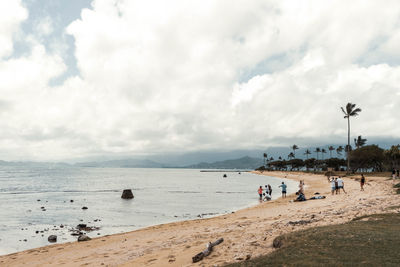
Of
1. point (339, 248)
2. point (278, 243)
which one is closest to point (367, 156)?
point (278, 243)

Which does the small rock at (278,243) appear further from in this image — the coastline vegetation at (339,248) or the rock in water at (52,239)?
the rock in water at (52,239)

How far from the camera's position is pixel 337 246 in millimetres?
8633

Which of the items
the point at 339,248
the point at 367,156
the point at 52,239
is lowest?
the point at 52,239

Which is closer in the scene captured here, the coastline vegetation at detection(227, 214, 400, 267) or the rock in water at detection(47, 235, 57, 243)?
the coastline vegetation at detection(227, 214, 400, 267)

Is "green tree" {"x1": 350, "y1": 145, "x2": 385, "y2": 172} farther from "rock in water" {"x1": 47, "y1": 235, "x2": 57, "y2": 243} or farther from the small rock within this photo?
the small rock

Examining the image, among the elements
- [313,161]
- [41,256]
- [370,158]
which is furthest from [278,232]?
[313,161]

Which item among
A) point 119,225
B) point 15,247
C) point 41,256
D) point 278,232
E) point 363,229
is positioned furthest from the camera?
point 119,225

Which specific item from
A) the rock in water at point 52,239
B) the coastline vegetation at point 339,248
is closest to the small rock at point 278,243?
the coastline vegetation at point 339,248

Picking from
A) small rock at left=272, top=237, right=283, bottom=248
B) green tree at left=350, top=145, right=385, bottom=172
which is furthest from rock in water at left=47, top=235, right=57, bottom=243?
green tree at left=350, top=145, right=385, bottom=172

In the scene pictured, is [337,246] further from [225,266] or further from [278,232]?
[278,232]

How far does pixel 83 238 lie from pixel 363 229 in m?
18.2

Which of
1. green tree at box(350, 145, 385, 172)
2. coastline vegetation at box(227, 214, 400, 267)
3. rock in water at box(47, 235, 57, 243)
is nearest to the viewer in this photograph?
coastline vegetation at box(227, 214, 400, 267)

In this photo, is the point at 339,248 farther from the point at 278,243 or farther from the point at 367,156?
the point at 367,156

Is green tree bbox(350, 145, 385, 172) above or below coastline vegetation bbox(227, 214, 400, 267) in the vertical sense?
above
